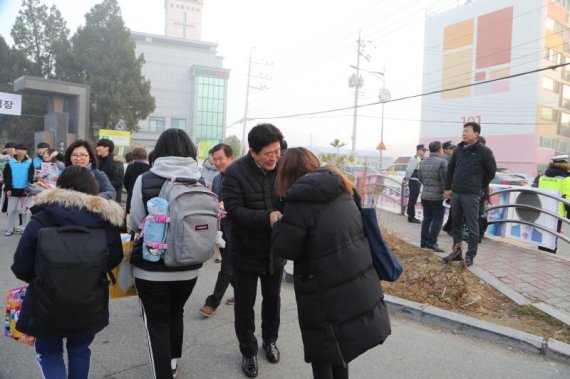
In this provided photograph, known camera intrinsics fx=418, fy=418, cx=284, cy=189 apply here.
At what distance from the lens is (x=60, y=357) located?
253 cm

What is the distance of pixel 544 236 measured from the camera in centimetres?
755

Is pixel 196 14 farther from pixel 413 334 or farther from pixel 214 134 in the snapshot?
pixel 413 334

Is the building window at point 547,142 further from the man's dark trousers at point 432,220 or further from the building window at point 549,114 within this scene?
the man's dark trousers at point 432,220

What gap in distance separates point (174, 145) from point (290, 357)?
204 cm

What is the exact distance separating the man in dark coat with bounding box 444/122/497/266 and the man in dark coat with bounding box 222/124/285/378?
3.59 meters

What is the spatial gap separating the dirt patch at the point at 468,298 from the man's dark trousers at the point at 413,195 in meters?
4.56

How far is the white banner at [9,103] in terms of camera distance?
64.0 ft

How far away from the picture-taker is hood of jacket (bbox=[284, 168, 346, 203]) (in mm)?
2201

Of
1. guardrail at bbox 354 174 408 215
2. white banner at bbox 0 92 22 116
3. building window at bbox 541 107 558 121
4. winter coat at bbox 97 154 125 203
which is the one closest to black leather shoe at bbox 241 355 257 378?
winter coat at bbox 97 154 125 203

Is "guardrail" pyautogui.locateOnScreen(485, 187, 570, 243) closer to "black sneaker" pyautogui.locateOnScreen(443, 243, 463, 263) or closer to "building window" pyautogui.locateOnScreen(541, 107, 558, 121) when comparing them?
"black sneaker" pyautogui.locateOnScreen(443, 243, 463, 263)

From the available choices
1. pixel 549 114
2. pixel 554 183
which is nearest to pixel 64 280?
pixel 554 183

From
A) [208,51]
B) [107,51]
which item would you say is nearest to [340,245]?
[107,51]

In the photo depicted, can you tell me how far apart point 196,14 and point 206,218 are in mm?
112388

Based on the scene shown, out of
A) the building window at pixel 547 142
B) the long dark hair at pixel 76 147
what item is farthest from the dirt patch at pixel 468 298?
the building window at pixel 547 142
